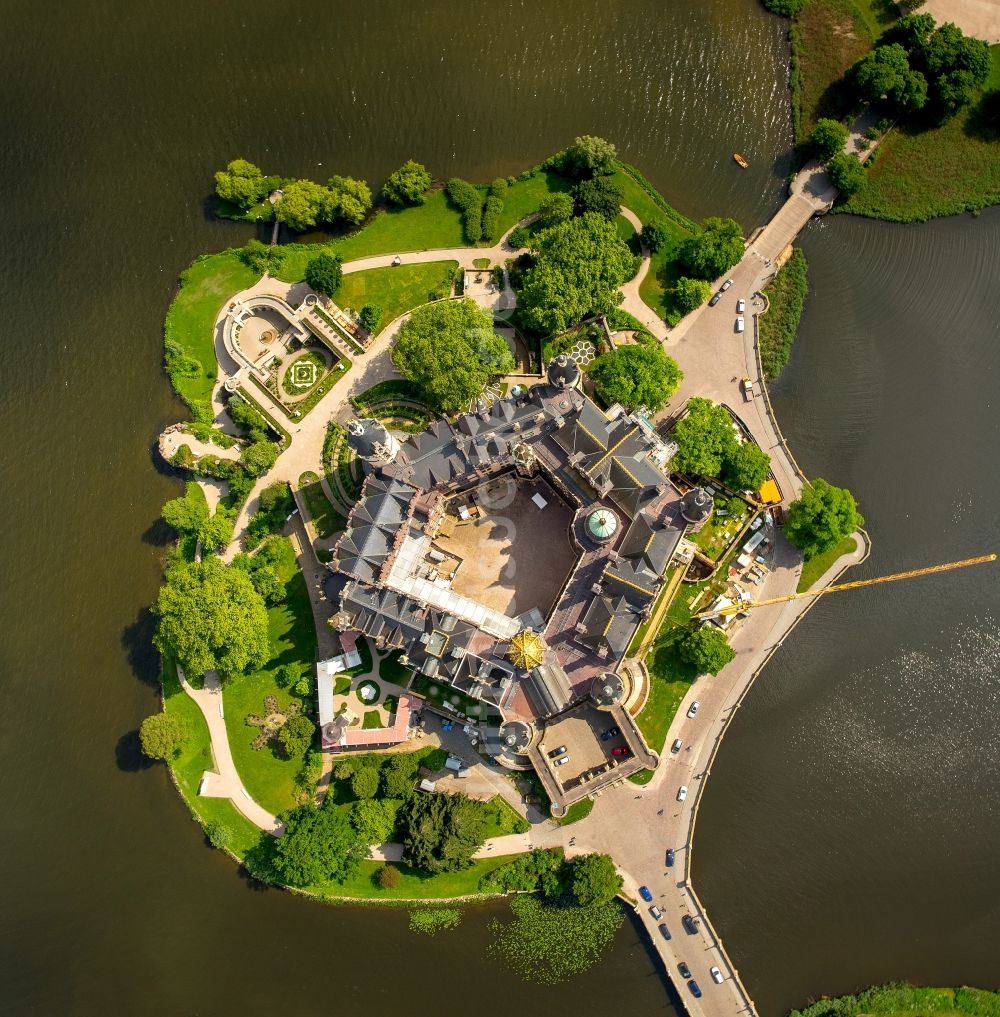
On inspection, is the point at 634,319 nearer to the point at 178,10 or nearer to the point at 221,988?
the point at 178,10

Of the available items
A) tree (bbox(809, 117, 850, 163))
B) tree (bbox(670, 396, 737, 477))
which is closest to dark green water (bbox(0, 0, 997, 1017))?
tree (bbox(809, 117, 850, 163))

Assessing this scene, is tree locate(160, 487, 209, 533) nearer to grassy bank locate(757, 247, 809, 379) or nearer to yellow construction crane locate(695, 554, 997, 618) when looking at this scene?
yellow construction crane locate(695, 554, 997, 618)

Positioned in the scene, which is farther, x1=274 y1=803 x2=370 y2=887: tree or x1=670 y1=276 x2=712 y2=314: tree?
x1=670 y1=276 x2=712 y2=314: tree

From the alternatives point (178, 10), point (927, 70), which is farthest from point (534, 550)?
point (178, 10)

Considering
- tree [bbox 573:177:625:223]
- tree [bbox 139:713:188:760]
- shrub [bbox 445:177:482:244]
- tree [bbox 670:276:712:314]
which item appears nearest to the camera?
tree [bbox 139:713:188:760]

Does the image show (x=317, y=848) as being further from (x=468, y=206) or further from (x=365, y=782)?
(x=468, y=206)

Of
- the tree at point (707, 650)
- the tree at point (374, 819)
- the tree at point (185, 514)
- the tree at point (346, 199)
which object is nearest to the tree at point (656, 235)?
the tree at point (346, 199)

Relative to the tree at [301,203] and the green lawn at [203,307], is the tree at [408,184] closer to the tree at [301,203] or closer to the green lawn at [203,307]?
the tree at [301,203]

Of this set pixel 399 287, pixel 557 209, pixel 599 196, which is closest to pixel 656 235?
pixel 599 196
